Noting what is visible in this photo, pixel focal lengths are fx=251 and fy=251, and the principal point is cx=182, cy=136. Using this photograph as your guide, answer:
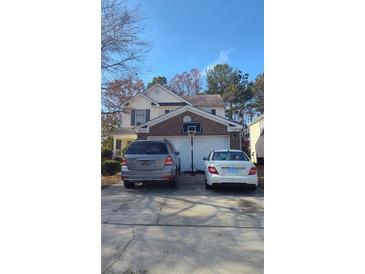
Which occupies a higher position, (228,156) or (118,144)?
(118,144)

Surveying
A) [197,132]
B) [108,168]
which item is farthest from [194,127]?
[108,168]

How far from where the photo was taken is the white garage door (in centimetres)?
1438

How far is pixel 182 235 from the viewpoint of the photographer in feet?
12.0

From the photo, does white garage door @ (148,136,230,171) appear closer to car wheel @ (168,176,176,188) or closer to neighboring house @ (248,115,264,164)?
neighboring house @ (248,115,264,164)

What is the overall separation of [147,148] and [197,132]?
23.5 ft

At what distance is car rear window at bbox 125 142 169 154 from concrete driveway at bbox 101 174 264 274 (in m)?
1.58

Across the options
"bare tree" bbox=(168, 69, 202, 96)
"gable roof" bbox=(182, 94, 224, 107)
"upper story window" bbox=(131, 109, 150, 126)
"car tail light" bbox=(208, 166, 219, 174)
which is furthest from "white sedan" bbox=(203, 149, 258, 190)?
"bare tree" bbox=(168, 69, 202, 96)

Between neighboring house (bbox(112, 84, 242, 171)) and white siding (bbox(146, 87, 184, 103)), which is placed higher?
white siding (bbox(146, 87, 184, 103))

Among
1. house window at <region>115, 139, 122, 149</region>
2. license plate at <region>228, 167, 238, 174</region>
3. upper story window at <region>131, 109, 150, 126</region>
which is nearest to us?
license plate at <region>228, 167, 238, 174</region>

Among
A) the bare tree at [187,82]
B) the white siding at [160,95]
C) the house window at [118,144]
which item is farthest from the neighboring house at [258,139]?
the house window at [118,144]

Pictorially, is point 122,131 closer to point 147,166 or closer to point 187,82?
point 187,82
